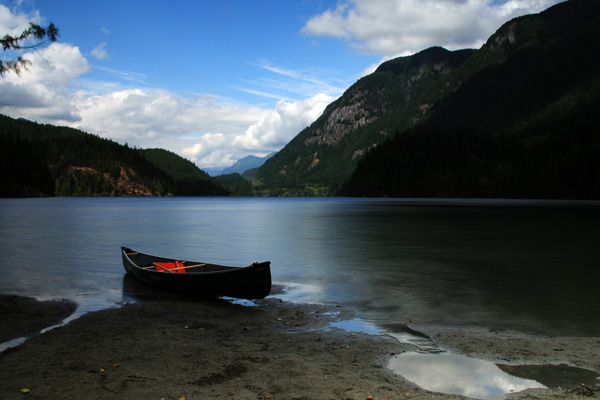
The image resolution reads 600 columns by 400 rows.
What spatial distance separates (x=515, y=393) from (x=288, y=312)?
26.6 feet

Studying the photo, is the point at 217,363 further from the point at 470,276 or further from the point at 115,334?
the point at 470,276

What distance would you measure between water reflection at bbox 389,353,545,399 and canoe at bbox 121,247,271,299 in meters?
6.32

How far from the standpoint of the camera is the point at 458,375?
9.28m

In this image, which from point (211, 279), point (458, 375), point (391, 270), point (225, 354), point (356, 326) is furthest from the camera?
point (391, 270)

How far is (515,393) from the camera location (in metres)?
8.34

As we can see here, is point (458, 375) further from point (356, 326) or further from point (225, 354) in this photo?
point (225, 354)

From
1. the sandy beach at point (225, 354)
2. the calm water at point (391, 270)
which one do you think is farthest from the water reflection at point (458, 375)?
the calm water at point (391, 270)

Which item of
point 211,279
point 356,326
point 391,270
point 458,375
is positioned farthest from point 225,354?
point 391,270

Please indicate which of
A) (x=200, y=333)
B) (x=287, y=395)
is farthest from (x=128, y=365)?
(x=287, y=395)

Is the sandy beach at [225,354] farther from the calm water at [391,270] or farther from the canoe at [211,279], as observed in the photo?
the calm water at [391,270]

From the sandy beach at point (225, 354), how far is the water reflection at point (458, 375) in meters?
0.33

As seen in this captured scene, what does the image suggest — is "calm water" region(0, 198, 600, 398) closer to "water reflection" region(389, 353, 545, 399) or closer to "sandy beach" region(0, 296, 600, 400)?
"sandy beach" region(0, 296, 600, 400)

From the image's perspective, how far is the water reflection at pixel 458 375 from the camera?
8539mm

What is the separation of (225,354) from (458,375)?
536 centimetres
